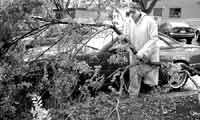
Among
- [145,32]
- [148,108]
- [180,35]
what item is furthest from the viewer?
[180,35]

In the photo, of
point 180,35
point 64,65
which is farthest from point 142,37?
point 180,35

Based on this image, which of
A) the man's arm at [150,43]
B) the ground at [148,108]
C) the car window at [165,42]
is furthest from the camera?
the car window at [165,42]

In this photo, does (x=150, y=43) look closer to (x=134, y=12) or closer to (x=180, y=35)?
(x=134, y=12)

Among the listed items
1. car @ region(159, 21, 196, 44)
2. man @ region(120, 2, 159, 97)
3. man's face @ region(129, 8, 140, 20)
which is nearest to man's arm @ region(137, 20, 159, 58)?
man @ region(120, 2, 159, 97)

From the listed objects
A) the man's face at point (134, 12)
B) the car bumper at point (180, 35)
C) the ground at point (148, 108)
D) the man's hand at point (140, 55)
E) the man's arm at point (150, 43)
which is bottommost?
the car bumper at point (180, 35)

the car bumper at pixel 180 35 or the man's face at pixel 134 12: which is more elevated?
the man's face at pixel 134 12

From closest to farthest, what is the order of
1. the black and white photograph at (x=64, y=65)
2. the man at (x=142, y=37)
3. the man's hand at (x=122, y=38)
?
the black and white photograph at (x=64, y=65) → the man's hand at (x=122, y=38) → the man at (x=142, y=37)

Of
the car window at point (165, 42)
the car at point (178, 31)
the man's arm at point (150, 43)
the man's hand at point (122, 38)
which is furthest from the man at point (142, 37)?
the car at point (178, 31)

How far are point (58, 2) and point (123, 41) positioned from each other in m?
0.86

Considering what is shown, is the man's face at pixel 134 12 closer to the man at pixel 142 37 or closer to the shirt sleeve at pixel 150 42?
the man at pixel 142 37

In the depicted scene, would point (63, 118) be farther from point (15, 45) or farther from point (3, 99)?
point (15, 45)

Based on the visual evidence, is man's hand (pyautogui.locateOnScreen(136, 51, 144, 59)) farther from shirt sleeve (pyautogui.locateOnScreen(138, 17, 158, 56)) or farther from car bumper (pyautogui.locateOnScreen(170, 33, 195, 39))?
car bumper (pyautogui.locateOnScreen(170, 33, 195, 39))

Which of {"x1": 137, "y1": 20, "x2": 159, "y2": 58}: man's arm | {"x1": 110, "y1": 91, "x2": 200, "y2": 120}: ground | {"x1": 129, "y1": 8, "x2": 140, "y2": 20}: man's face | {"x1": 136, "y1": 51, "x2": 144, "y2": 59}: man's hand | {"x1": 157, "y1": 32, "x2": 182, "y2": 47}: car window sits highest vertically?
{"x1": 129, "y1": 8, "x2": 140, "y2": 20}: man's face

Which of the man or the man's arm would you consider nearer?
the man's arm
